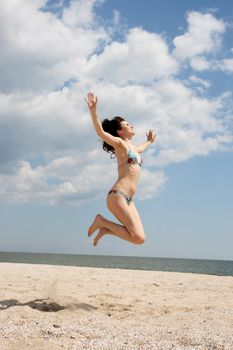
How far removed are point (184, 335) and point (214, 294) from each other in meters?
3.94

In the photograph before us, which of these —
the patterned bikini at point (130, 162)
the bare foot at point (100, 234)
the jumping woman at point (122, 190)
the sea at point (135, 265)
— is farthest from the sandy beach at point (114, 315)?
the sea at point (135, 265)

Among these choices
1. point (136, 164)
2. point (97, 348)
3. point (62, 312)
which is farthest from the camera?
point (136, 164)

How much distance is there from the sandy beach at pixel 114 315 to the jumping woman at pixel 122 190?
1109 millimetres

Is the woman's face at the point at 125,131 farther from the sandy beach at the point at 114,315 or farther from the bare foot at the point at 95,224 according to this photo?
the sandy beach at the point at 114,315

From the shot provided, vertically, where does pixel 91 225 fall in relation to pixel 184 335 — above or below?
above

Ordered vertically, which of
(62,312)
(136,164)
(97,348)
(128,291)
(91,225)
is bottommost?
(97,348)

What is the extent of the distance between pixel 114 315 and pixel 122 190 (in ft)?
6.06

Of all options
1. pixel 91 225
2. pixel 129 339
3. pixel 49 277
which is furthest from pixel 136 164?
pixel 49 277

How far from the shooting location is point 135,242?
6.29 meters

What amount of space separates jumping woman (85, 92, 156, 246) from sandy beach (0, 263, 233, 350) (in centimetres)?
111

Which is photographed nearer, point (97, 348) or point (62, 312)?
point (97, 348)

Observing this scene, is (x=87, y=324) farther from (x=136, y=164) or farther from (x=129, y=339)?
(x=136, y=164)

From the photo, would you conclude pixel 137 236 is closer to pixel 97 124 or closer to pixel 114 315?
pixel 114 315

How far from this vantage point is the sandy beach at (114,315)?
409cm
